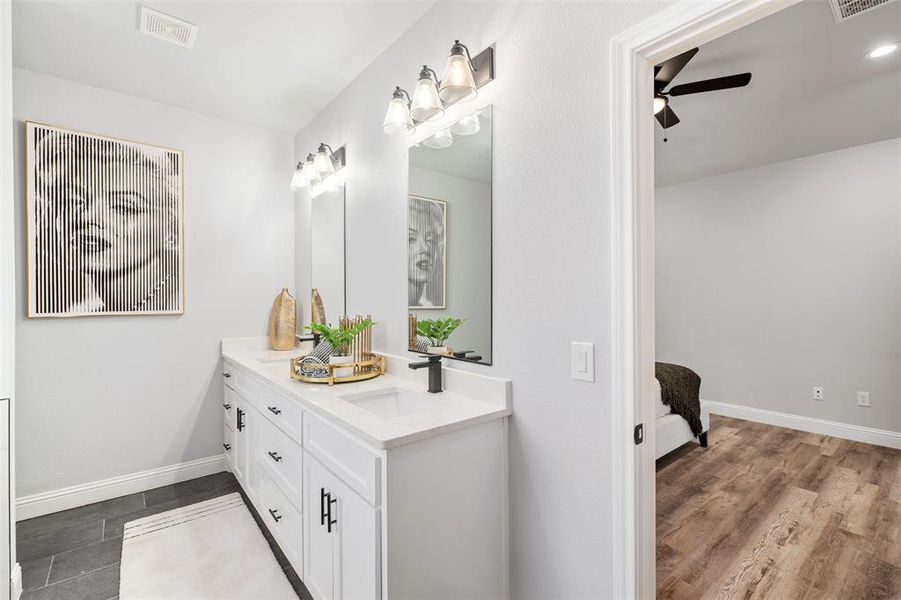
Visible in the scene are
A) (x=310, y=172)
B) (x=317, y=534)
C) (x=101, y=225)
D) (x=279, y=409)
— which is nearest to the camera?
(x=317, y=534)

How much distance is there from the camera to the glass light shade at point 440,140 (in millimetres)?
1896

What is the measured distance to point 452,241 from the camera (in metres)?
1.90

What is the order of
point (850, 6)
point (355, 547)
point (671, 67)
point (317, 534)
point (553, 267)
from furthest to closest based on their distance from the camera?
point (671, 67)
point (850, 6)
point (317, 534)
point (553, 267)
point (355, 547)

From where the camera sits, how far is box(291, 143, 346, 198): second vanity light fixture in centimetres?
273

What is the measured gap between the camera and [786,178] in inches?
159

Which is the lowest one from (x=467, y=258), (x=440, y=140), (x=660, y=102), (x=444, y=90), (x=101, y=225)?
(x=467, y=258)

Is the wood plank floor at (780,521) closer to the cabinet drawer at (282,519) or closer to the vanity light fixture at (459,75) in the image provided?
the cabinet drawer at (282,519)

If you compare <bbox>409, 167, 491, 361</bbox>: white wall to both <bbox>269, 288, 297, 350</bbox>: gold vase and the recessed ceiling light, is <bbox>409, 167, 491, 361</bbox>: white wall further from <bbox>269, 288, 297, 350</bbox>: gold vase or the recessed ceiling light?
the recessed ceiling light

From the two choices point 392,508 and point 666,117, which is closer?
point 392,508

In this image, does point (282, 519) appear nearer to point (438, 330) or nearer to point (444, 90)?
point (438, 330)

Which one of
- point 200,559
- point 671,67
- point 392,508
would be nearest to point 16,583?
point 200,559

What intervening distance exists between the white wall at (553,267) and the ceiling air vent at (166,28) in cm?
131

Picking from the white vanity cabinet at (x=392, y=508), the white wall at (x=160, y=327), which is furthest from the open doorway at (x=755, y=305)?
the white wall at (x=160, y=327)

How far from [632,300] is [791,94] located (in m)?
2.60
